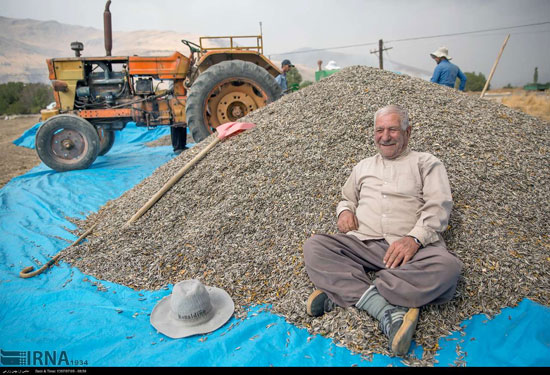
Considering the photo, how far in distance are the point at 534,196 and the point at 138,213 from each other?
3.15 m

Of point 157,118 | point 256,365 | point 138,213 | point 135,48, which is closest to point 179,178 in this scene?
point 138,213

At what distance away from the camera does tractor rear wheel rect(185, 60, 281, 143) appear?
17.2ft

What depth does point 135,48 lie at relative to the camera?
69.4 meters

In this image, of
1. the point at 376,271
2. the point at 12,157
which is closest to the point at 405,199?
the point at 376,271

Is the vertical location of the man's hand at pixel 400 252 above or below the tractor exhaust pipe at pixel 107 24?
below

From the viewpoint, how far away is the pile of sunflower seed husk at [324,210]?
1.95m

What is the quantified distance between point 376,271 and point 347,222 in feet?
1.08

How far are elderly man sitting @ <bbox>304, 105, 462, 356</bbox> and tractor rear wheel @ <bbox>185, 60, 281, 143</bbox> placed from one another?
3577 mm

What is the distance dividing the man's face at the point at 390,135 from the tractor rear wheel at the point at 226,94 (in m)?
3.59

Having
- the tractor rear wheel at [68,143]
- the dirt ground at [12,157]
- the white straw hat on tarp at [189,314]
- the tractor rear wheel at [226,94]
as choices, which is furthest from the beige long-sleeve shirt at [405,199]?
the dirt ground at [12,157]

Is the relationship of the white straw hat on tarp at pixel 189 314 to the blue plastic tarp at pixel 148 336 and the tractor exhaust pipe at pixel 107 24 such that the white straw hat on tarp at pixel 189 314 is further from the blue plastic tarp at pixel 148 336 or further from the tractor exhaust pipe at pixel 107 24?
the tractor exhaust pipe at pixel 107 24

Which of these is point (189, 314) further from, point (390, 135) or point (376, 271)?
point (390, 135)
